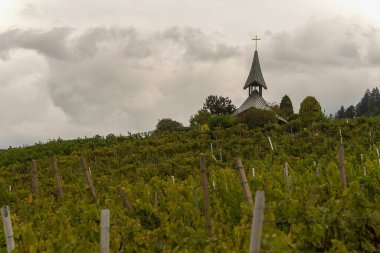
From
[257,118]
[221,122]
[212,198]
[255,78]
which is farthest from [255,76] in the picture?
[212,198]

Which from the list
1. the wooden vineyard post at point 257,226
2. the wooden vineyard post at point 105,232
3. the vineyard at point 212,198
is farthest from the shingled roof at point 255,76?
the wooden vineyard post at point 257,226

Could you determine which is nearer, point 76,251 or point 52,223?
point 76,251

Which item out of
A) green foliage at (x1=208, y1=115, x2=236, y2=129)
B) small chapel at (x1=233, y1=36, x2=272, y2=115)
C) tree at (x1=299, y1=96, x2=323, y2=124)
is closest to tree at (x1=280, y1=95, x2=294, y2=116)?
small chapel at (x1=233, y1=36, x2=272, y2=115)

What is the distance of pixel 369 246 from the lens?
21.7 feet

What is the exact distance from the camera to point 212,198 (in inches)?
478

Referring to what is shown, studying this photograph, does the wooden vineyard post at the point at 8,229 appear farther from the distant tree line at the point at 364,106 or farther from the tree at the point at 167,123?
the distant tree line at the point at 364,106

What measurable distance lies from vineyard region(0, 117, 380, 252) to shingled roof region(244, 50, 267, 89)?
24634mm

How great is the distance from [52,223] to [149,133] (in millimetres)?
30027

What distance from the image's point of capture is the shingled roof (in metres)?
56.9

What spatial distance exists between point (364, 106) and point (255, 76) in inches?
1725

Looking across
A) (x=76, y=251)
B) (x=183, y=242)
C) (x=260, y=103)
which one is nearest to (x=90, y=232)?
(x=76, y=251)

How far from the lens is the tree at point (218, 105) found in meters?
59.3

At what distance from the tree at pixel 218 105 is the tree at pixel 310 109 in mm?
22089

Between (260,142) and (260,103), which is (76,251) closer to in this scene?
(260,142)
